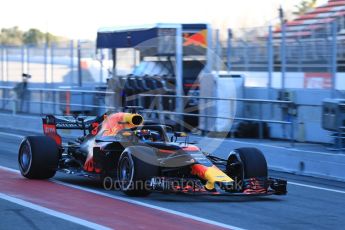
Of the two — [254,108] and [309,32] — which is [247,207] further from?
[309,32]

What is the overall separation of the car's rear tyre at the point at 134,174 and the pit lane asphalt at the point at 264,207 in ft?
0.56

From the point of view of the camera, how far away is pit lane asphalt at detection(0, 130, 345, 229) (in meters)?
8.59

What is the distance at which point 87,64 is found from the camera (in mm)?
30500

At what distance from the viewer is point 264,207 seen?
969 cm

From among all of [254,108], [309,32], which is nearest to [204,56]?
[309,32]

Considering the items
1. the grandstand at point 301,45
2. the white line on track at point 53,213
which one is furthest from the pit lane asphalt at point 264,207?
the grandstand at point 301,45

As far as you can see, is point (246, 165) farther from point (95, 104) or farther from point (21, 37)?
point (21, 37)

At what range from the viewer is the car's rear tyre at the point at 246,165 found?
10.2 metres

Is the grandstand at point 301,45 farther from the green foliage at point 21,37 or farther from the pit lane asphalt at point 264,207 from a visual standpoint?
the green foliage at point 21,37

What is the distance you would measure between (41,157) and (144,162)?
7.80 ft

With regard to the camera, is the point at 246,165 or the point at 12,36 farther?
the point at 12,36

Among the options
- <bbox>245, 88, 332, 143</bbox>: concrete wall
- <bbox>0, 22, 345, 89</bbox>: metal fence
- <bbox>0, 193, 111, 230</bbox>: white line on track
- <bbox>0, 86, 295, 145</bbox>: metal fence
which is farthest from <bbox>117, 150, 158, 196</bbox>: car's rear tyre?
<bbox>0, 22, 345, 89</bbox>: metal fence

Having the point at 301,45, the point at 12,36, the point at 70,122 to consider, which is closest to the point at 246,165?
the point at 70,122

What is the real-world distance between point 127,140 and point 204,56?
1314 centimetres
